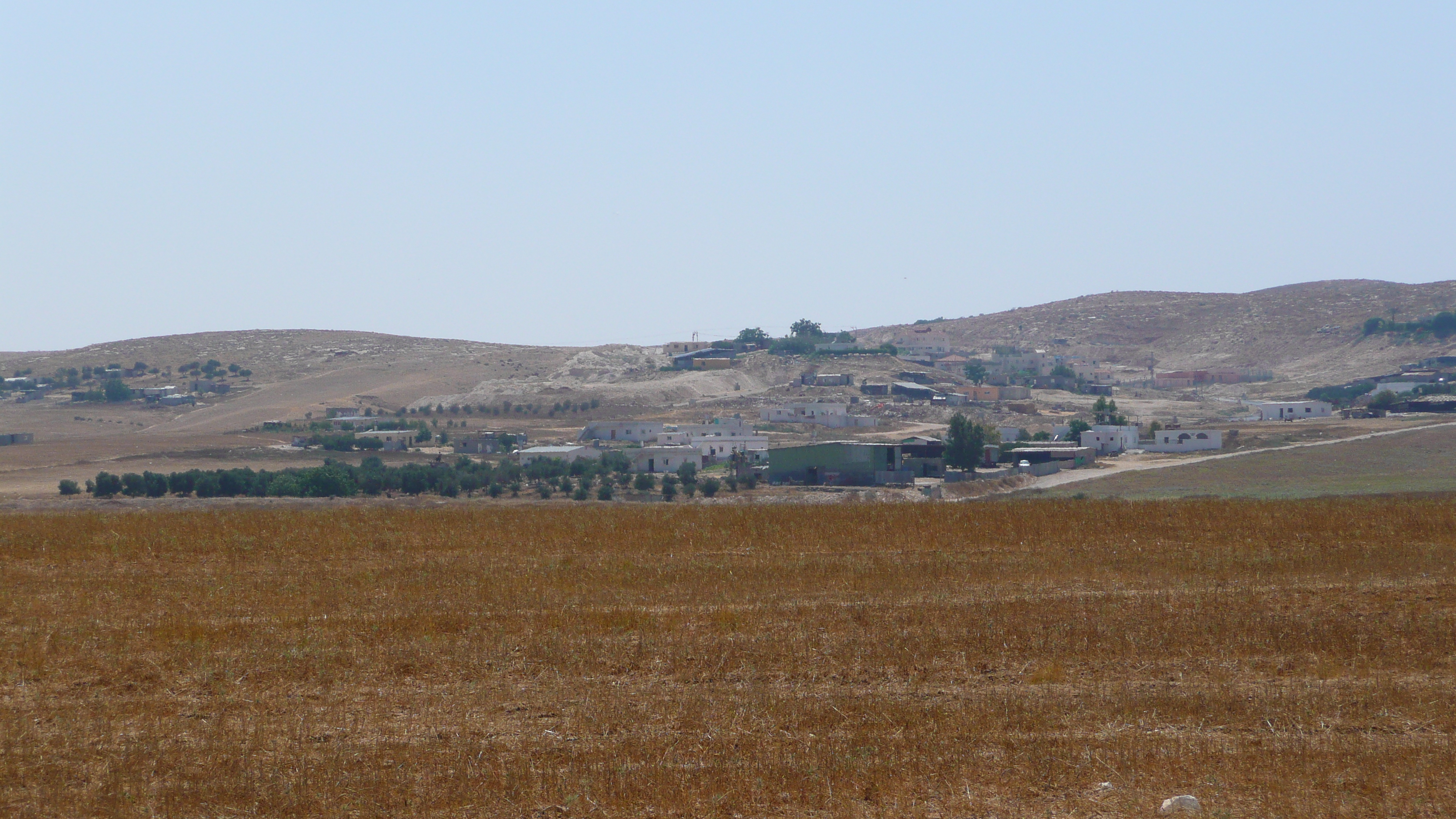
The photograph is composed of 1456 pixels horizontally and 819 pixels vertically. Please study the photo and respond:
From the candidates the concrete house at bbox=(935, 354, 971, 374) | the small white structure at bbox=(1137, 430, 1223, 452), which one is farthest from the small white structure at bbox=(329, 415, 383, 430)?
the concrete house at bbox=(935, 354, 971, 374)

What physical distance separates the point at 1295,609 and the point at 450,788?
9.77 metres

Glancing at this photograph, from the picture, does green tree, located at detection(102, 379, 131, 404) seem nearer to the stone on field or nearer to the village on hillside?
the village on hillside

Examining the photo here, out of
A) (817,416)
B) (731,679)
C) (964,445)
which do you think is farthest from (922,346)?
(731,679)

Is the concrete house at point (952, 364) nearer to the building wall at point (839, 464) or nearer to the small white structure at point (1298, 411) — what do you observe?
the small white structure at point (1298, 411)

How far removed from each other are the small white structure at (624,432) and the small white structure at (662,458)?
11261 millimetres

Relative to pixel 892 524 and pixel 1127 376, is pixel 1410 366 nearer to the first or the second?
pixel 1127 376

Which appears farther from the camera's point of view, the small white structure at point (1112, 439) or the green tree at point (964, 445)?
the small white structure at point (1112, 439)

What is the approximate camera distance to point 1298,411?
79.1m

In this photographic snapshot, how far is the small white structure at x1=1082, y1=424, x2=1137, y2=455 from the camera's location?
63031 mm

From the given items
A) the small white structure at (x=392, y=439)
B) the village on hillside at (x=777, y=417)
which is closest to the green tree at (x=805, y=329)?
the village on hillside at (x=777, y=417)

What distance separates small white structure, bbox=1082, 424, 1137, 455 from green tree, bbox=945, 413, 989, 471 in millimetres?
12733

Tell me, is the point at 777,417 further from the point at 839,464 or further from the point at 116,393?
the point at 116,393

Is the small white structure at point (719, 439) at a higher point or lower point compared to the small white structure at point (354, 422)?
lower

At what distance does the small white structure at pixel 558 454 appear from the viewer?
56031 mm
